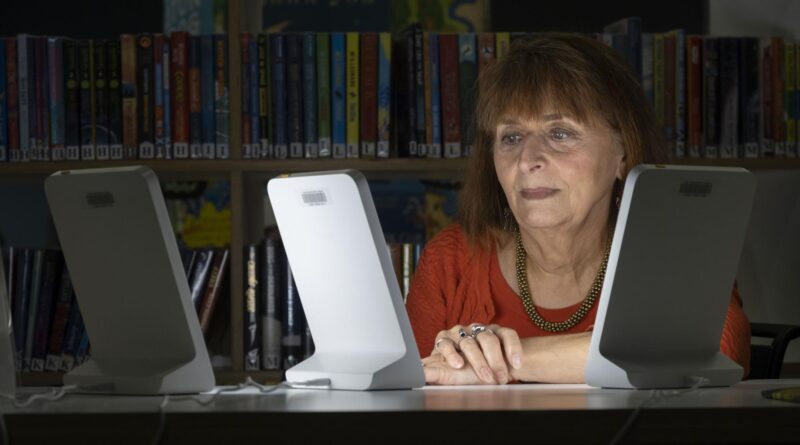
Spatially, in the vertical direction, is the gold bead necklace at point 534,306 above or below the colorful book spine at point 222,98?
below

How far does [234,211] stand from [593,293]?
962mm

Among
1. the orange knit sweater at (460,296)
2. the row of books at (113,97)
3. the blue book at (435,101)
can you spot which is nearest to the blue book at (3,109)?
the row of books at (113,97)

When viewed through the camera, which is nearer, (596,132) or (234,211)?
(596,132)

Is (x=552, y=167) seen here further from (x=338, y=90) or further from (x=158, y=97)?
(x=158, y=97)

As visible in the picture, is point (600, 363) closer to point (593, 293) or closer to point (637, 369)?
point (637, 369)

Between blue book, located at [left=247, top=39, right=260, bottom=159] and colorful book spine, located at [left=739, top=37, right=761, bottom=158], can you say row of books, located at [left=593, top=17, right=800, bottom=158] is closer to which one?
colorful book spine, located at [left=739, top=37, right=761, bottom=158]

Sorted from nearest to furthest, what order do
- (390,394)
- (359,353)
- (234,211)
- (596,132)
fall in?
(390,394) → (359,353) → (596,132) → (234,211)

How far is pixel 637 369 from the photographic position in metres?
1.38

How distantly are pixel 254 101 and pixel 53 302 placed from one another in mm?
689

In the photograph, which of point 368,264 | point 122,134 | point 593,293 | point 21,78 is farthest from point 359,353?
point 21,78

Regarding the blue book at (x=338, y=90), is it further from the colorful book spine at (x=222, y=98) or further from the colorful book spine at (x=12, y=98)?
the colorful book spine at (x=12, y=98)

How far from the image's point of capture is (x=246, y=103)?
2.67 meters

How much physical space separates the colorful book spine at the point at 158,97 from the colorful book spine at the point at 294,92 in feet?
0.98

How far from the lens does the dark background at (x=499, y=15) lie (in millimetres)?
3055
